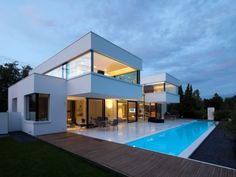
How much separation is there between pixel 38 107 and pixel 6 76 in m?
19.9

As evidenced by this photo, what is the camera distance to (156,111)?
77.5 feet

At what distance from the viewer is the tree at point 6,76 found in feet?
81.1

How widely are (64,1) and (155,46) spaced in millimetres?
14166

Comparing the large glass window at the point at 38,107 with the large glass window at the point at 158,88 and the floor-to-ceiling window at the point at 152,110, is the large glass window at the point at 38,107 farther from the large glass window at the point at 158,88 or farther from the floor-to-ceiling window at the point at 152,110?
the large glass window at the point at 158,88

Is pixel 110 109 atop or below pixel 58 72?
below

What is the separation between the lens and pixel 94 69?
12570 millimetres

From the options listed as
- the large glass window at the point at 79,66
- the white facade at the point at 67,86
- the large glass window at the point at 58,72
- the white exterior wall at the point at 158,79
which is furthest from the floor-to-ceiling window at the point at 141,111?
the large glass window at the point at 79,66

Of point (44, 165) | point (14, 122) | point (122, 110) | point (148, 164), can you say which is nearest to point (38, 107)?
point (14, 122)

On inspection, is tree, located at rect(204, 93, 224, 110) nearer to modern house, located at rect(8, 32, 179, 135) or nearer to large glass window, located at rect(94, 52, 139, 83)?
modern house, located at rect(8, 32, 179, 135)

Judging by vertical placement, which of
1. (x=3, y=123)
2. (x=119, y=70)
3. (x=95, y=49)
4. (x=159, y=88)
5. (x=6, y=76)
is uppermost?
(x=95, y=49)

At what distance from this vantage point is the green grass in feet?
14.4

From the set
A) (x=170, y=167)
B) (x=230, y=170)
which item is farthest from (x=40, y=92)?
(x=230, y=170)

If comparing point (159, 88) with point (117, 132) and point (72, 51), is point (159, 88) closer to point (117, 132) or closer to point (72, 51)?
point (117, 132)

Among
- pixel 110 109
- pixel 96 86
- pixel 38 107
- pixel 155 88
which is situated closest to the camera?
pixel 96 86
